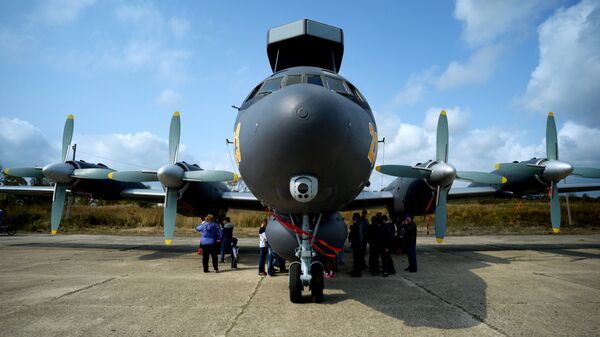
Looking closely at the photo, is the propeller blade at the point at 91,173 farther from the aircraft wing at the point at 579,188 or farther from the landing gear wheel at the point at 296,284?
the aircraft wing at the point at 579,188

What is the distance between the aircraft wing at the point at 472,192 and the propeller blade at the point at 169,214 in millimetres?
10311

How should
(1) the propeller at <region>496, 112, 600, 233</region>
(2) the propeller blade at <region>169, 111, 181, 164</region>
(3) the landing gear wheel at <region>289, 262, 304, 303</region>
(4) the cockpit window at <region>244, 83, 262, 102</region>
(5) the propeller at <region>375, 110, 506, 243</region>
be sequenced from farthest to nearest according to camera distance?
(1) the propeller at <region>496, 112, 600, 233</region>
(2) the propeller blade at <region>169, 111, 181, 164</region>
(5) the propeller at <region>375, 110, 506, 243</region>
(4) the cockpit window at <region>244, 83, 262, 102</region>
(3) the landing gear wheel at <region>289, 262, 304, 303</region>

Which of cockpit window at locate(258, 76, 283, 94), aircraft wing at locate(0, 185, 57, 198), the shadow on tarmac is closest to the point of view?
the shadow on tarmac

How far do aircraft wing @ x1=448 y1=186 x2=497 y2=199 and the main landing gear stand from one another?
905 centimetres

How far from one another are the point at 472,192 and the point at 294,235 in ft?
32.8

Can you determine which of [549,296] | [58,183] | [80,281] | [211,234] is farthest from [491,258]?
[58,183]

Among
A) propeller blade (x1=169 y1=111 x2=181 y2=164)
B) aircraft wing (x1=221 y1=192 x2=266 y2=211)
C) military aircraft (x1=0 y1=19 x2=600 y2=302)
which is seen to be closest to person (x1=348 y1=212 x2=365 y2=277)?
military aircraft (x1=0 y1=19 x2=600 y2=302)

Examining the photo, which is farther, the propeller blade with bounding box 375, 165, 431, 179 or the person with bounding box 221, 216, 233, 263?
the person with bounding box 221, 216, 233, 263

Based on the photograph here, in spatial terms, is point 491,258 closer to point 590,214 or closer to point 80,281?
point 80,281

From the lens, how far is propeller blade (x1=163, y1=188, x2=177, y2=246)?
10508mm

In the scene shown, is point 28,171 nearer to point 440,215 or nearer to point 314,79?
point 314,79

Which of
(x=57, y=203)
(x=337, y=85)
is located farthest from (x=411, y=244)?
(x=57, y=203)

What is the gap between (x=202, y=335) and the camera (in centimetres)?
381

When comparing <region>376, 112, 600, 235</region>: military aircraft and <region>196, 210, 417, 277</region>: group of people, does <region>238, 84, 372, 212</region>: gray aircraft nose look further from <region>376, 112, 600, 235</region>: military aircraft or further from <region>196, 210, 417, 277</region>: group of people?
<region>376, 112, 600, 235</region>: military aircraft
